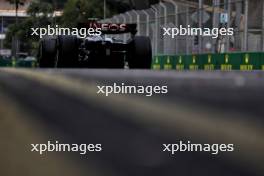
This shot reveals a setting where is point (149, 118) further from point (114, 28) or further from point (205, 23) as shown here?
point (205, 23)

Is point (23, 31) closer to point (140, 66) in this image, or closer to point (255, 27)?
point (255, 27)

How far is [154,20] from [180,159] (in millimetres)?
27950

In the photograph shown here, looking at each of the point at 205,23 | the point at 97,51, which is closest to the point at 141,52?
the point at 97,51

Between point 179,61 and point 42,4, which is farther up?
point 42,4

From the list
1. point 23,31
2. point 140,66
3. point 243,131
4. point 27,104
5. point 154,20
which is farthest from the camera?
point 23,31

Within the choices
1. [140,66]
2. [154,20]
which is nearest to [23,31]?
[154,20]

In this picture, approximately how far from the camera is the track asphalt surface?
2.51 metres

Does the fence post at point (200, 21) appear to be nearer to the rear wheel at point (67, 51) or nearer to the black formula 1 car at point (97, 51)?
the black formula 1 car at point (97, 51)

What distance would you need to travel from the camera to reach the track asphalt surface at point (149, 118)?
8.23 feet

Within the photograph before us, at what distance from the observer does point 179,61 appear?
89.8 feet

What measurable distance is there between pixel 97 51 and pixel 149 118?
14.3 metres

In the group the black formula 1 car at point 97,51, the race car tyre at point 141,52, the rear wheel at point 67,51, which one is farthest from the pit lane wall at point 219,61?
the rear wheel at point 67,51

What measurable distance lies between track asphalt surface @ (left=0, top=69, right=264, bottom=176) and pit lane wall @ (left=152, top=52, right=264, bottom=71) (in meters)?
16.4

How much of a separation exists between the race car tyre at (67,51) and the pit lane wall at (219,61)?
239 inches
